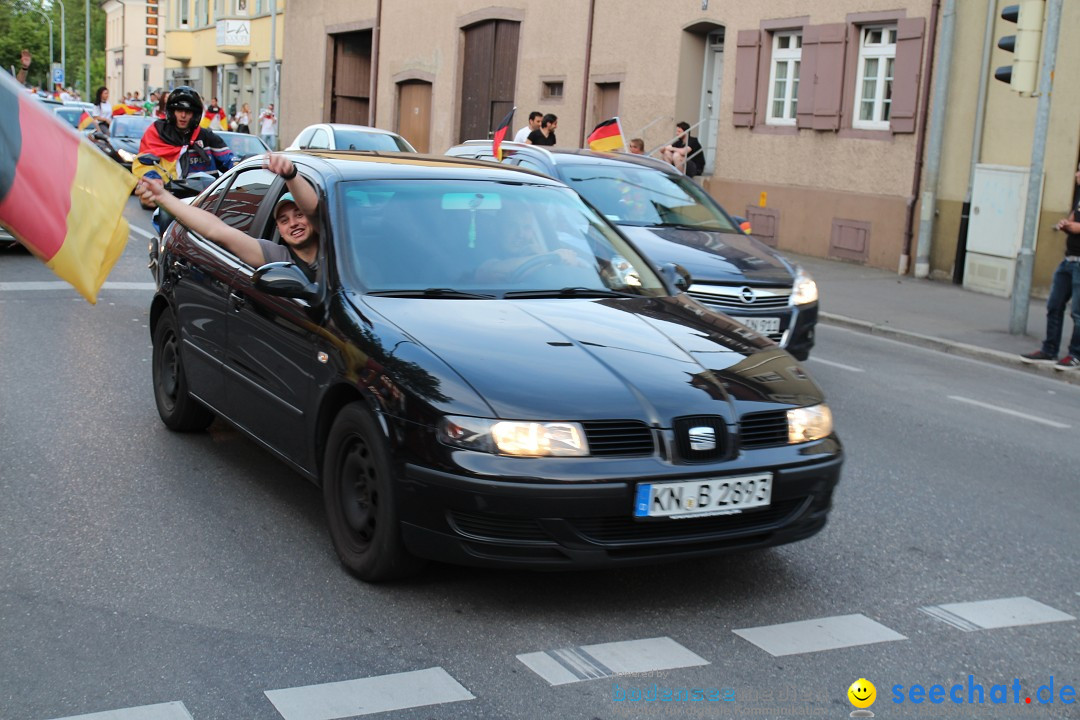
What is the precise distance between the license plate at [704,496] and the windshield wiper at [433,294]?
136 centimetres

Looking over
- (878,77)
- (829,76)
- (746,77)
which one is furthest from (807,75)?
(746,77)

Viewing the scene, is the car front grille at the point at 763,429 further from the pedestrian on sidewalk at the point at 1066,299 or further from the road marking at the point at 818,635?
the pedestrian on sidewalk at the point at 1066,299

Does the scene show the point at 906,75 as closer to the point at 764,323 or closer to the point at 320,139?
the point at 320,139

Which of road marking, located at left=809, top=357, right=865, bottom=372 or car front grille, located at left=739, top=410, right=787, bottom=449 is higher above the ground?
car front grille, located at left=739, top=410, right=787, bottom=449

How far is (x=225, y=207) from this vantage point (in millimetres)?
7059

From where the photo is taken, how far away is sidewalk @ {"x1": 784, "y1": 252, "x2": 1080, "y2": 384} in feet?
42.9

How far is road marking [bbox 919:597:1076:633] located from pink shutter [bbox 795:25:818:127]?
16820mm

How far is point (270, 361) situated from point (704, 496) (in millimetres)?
2148

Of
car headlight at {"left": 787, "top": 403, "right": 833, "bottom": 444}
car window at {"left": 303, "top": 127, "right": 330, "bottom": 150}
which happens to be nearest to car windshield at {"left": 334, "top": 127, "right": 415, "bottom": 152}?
car window at {"left": 303, "top": 127, "right": 330, "bottom": 150}

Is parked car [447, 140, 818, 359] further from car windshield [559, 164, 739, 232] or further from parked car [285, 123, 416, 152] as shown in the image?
parked car [285, 123, 416, 152]

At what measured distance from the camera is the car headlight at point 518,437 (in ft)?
14.8

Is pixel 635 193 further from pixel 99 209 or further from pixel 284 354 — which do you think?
pixel 99 209

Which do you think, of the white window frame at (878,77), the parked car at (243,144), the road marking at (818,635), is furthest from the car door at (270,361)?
the parked car at (243,144)

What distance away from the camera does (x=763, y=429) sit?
4.86 metres
